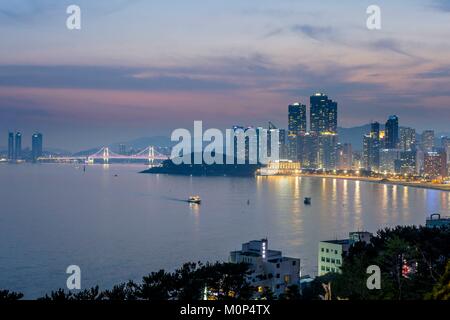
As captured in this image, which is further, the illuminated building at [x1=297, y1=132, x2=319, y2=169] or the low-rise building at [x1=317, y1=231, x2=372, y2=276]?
the illuminated building at [x1=297, y1=132, x2=319, y2=169]

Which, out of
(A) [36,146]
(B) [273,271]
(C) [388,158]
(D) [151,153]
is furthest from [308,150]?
(B) [273,271]

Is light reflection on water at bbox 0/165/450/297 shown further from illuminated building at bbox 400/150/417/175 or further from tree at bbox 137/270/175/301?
illuminated building at bbox 400/150/417/175

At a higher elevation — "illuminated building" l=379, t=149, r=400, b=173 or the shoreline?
"illuminated building" l=379, t=149, r=400, b=173

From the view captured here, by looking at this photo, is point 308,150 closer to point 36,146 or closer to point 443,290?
point 36,146

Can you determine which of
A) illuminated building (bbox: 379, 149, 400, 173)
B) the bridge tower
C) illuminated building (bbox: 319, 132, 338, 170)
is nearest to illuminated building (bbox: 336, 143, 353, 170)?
illuminated building (bbox: 319, 132, 338, 170)

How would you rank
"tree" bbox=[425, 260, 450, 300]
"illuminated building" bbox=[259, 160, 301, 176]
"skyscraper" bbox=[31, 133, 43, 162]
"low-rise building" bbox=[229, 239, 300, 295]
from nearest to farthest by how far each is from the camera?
1. "tree" bbox=[425, 260, 450, 300]
2. "low-rise building" bbox=[229, 239, 300, 295]
3. "illuminated building" bbox=[259, 160, 301, 176]
4. "skyscraper" bbox=[31, 133, 43, 162]

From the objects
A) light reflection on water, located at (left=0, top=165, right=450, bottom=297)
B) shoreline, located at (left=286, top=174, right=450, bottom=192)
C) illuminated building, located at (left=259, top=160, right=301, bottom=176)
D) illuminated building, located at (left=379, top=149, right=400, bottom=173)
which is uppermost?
illuminated building, located at (left=379, top=149, right=400, bottom=173)

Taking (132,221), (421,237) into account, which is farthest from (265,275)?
(132,221)
